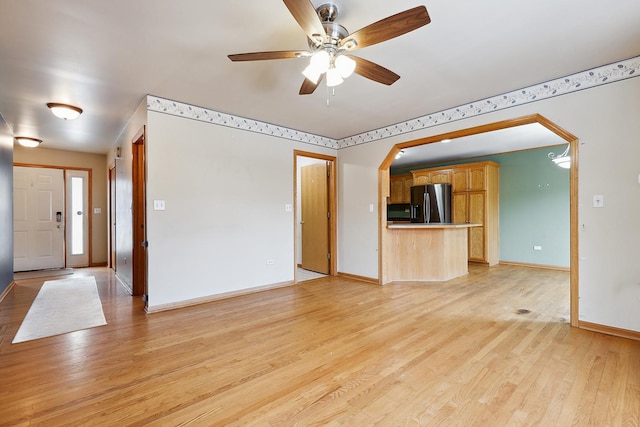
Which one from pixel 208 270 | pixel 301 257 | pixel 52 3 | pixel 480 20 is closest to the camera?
pixel 52 3

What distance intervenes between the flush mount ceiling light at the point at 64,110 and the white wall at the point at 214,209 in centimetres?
113

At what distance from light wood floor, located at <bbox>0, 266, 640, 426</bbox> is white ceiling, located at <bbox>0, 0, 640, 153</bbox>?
2448 millimetres

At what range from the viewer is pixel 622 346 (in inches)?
93.7

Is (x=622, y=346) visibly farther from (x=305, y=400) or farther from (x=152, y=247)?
(x=152, y=247)

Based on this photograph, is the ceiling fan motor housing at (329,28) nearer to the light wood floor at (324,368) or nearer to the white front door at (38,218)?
the light wood floor at (324,368)

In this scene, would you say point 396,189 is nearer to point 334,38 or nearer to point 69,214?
Answer: point 334,38

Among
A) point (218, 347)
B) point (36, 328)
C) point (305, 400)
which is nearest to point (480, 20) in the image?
point (305, 400)

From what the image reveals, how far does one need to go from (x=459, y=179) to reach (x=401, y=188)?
1.73 meters

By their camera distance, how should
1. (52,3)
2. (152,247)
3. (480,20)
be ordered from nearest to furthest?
(52,3) < (480,20) < (152,247)

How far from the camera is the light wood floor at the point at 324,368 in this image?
1.59 m

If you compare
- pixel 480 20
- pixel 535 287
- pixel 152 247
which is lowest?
pixel 535 287

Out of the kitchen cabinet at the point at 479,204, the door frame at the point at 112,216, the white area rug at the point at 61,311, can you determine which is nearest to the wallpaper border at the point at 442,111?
the white area rug at the point at 61,311

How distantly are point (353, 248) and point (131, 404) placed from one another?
374 centimetres

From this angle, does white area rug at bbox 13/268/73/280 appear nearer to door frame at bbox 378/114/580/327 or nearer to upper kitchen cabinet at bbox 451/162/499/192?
door frame at bbox 378/114/580/327
